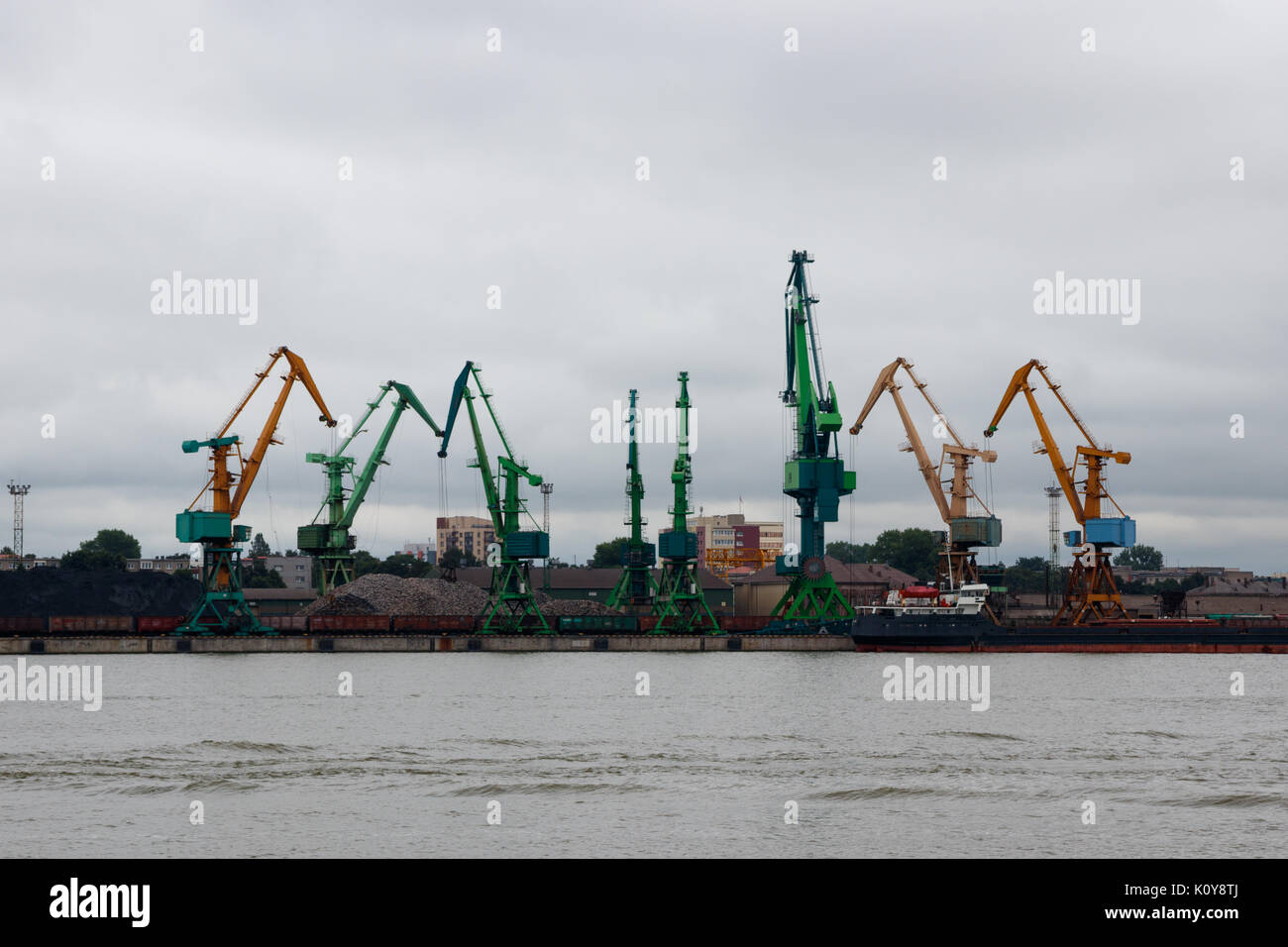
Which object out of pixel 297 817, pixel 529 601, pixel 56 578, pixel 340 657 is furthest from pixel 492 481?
pixel 297 817

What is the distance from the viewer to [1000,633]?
85.2 metres

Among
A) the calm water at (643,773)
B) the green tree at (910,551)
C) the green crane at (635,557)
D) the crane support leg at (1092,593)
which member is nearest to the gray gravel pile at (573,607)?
the green crane at (635,557)

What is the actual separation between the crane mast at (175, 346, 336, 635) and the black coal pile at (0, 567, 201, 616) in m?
12.8

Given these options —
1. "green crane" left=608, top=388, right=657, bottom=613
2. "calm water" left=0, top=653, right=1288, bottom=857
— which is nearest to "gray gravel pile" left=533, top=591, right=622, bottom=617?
"green crane" left=608, top=388, right=657, bottom=613

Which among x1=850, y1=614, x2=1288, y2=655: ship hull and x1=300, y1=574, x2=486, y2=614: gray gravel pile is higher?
x1=300, y1=574, x2=486, y2=614: gray gravel pile

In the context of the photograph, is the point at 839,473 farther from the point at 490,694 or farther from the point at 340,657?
the point at 490,694

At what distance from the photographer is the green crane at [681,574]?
318 feet

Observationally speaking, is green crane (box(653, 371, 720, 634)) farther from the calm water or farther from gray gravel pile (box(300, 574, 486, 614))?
the calm water

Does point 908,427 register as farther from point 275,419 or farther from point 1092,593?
point 275,419

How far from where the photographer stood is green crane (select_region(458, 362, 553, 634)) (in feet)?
302

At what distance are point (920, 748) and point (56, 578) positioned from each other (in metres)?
84.5

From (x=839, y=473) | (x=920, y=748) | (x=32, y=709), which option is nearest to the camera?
(x=920, y=748)

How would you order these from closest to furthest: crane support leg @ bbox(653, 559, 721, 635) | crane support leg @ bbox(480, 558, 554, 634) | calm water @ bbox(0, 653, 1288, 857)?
calm water @ bbox(0, 653, 1288, 857)
crane support leg @ bbox(480, 558, 554, 634)
crane support leg @ bbox(653, 559, 721, 635)

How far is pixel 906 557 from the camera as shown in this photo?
187 metres
